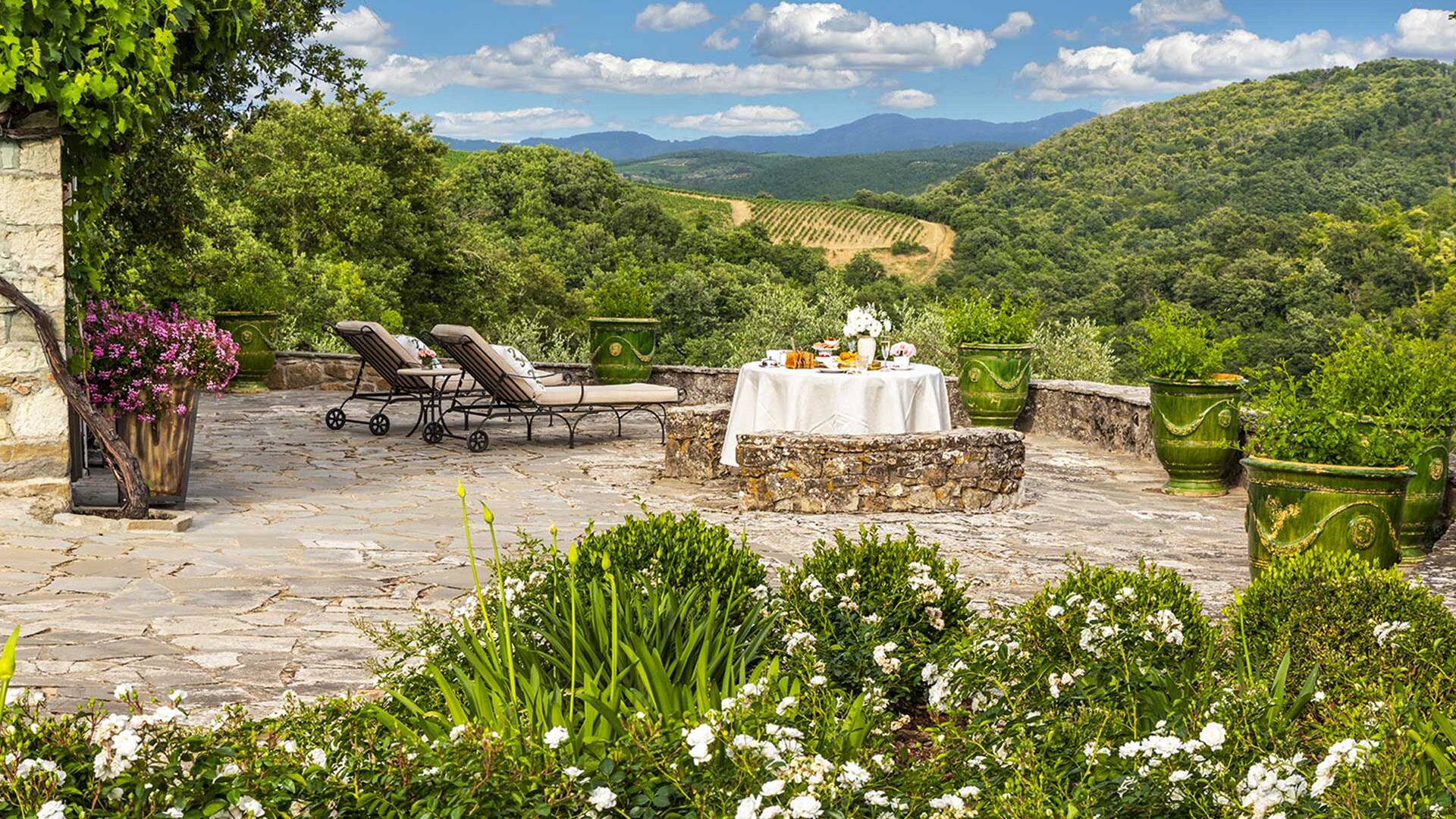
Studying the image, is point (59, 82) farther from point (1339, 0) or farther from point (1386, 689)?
point (1339, 0)

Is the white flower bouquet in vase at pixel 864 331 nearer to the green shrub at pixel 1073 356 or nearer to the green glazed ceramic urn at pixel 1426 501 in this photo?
the green glazed ceramic urn at pixel 1426 501

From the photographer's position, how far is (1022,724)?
2.46 m

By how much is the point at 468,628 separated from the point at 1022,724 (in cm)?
124

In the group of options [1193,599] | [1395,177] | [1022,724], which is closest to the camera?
[1022,724]

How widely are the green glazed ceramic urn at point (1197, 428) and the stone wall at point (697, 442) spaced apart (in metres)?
2.76

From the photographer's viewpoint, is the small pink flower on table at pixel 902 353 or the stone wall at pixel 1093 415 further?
the stone wall at pixel 1093 415

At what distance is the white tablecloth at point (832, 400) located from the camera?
298 inches

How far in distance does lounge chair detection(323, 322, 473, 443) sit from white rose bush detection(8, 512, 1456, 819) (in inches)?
246

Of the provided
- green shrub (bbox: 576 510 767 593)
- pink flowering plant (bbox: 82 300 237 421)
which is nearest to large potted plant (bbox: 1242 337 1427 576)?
green shrub (bbox: 576 510 767 593)

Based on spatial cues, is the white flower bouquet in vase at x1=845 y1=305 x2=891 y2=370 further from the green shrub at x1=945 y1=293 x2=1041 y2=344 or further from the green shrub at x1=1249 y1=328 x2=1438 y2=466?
the green shrub at x1=1249 y1=328 x2=1438 y2=466

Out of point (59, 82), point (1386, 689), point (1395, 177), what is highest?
point (1395, 177)

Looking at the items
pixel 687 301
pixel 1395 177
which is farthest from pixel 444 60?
pixel 687 301

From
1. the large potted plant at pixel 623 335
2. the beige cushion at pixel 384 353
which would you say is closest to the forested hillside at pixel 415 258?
the large potted plant at pixel 623 335

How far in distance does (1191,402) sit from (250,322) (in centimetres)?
926
